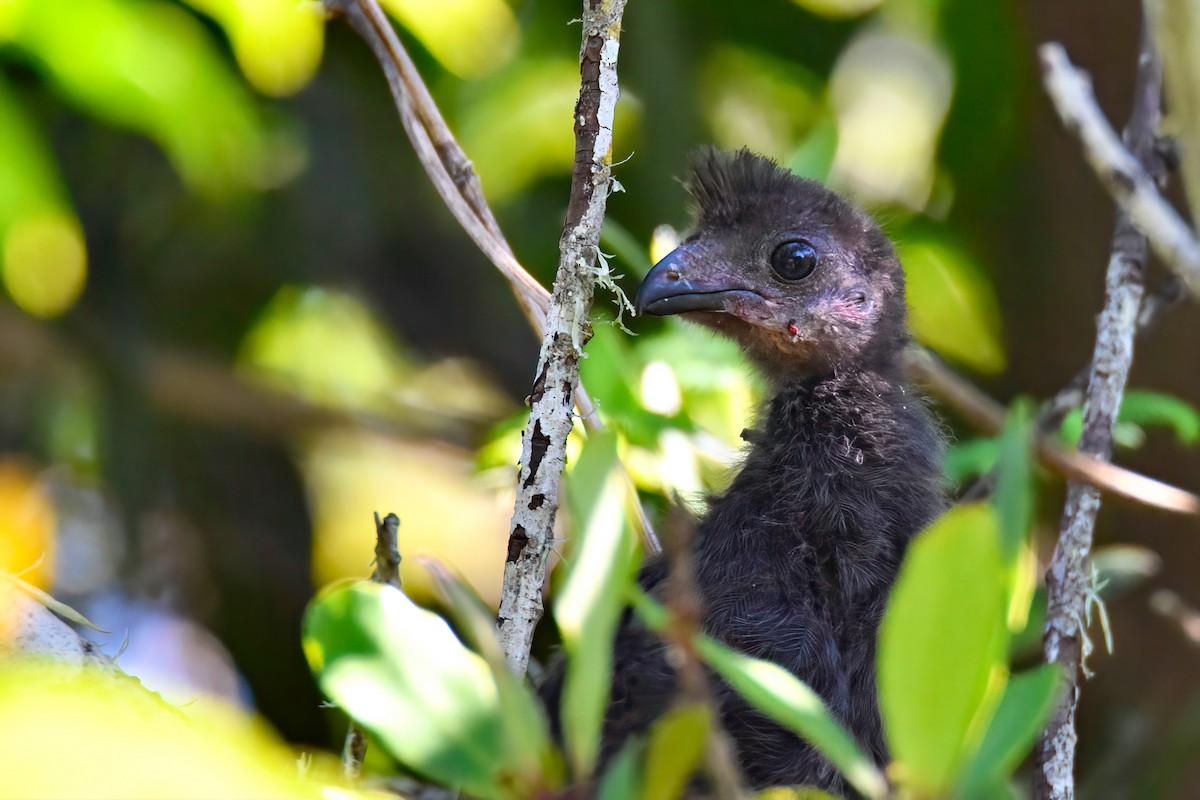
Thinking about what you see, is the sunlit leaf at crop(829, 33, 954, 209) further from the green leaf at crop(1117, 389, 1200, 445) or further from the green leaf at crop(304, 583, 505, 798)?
the green leaf at crop(304, 583, 505, 798)

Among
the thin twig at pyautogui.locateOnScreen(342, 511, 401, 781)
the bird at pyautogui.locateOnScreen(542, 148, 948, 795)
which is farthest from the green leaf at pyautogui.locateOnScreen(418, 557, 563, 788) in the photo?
the bird at pyautogui.locateOnScreen(542, 148, 948, 795)

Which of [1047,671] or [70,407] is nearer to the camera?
[1047,671]

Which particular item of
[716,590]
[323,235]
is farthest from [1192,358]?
[323,235]

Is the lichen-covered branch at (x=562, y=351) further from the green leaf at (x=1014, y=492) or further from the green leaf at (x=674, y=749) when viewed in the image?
the green leaf at (x=1014, y=492)

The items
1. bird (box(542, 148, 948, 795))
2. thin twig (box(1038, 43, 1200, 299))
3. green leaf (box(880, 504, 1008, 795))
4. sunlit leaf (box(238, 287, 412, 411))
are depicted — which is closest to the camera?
green leaf (box(880, 504, 1008, 795))

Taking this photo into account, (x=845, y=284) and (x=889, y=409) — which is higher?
(x=845, y=284)

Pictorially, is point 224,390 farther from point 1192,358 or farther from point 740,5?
point 1192,358

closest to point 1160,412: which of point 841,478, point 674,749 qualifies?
point 841,478
